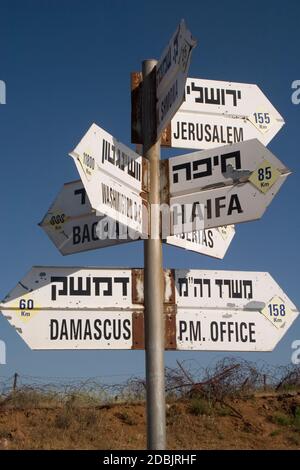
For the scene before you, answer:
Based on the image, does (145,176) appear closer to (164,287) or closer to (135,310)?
(164,287)

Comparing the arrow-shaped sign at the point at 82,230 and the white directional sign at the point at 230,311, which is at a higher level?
the arrow-shaped sign at the point at 82,230

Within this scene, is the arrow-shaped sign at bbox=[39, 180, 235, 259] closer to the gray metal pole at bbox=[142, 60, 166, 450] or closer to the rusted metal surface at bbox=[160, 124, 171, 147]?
the gray metal pole at bbox=[142, 60, 166, 450]

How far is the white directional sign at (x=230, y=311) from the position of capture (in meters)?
4.65

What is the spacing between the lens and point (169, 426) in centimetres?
997

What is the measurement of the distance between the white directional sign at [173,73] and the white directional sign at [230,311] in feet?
3.46

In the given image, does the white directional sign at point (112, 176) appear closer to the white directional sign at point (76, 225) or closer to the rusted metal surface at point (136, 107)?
the white directional sign at point (76, 225)

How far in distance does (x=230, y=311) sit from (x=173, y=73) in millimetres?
1613

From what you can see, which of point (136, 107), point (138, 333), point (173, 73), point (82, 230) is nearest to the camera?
point (173, 73)

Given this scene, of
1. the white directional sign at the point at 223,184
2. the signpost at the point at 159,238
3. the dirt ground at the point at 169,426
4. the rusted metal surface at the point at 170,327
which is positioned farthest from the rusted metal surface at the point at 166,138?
the dirt ground at the point at 169,426

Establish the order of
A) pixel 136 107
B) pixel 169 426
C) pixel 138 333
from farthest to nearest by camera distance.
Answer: pixel 169 426
pixel 136 107
pixel 138 333

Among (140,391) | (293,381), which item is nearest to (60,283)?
(140,391)

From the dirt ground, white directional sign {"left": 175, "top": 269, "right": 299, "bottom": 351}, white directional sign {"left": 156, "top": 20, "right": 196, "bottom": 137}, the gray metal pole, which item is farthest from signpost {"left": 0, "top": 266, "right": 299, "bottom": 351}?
the dirt ground

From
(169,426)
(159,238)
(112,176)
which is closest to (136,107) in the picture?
(112,176)

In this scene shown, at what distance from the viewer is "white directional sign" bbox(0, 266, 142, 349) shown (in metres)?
4.52
